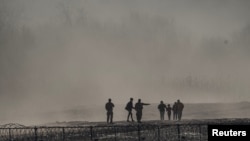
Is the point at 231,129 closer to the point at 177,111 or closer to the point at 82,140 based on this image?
the point at 82,140

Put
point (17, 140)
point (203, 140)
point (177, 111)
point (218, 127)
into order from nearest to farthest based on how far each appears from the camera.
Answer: point (218, 127), point (203, 140), point (17, 140), point (177, 111)

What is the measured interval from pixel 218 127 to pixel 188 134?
11.9 meters

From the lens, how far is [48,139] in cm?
2786

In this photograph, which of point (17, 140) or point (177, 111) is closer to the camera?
point (17, 140)

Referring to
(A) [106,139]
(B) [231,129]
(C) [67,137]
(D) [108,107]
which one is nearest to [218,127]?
(B) [231,129]

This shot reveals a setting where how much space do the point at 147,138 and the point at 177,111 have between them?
21.9m

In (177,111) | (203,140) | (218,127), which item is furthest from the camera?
(177,111)

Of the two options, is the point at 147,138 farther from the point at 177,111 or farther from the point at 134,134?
the point at 177,111

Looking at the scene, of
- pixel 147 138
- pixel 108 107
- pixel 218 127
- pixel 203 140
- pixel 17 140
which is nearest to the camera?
pixel 218 127

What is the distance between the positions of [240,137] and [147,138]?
13.7 m

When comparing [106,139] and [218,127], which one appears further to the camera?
[106,139]

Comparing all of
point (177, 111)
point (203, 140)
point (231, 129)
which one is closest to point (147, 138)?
point (203, 140)

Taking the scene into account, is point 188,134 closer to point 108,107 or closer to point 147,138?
point 147,138

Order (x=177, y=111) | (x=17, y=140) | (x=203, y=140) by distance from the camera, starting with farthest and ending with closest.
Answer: (x=177, y=111)
(x=17, y=140)
(x=203, y=140)
